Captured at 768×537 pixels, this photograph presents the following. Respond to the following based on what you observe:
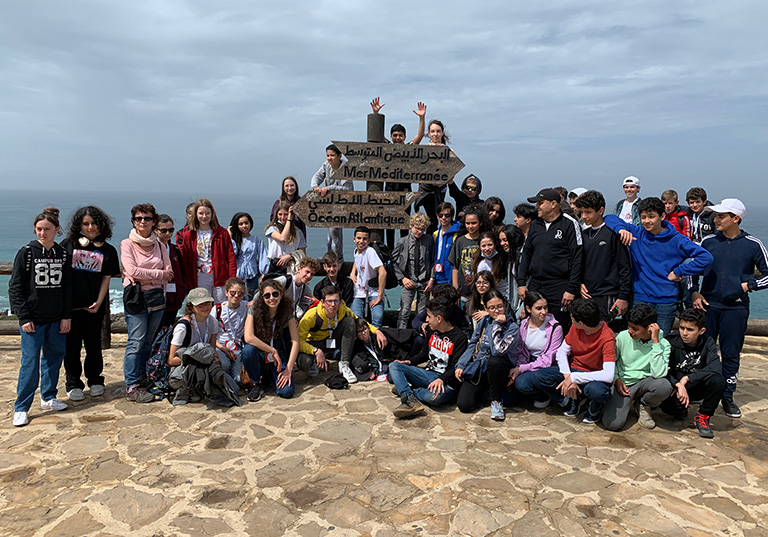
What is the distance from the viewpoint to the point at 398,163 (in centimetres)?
684

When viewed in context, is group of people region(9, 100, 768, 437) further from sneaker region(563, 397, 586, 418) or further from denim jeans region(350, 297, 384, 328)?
denim jeans region(350, 297, 384, 328)

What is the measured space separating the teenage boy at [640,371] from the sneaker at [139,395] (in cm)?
438

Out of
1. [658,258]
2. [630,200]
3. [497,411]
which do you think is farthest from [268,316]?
[630,200]

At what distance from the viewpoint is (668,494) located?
367 cm

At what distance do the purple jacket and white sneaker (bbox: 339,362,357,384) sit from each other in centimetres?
186

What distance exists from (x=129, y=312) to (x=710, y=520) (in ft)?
16.9

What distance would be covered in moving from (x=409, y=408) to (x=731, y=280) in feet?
10.5

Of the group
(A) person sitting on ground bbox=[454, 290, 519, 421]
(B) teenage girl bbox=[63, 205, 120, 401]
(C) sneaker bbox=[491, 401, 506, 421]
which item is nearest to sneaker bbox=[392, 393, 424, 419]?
(A) person sitting on ground bbox=[454, 290, 519, 421]

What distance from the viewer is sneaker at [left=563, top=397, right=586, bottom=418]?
5.06 metres

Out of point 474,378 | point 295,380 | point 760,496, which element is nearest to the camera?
point 760,496

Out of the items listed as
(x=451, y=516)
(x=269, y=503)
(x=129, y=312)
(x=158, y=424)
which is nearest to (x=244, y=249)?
(x=129, y=312)

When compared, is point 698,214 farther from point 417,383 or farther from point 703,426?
point 417,383

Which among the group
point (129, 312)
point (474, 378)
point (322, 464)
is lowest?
point (322, 464)

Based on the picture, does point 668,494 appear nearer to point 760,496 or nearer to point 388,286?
point 760,496
